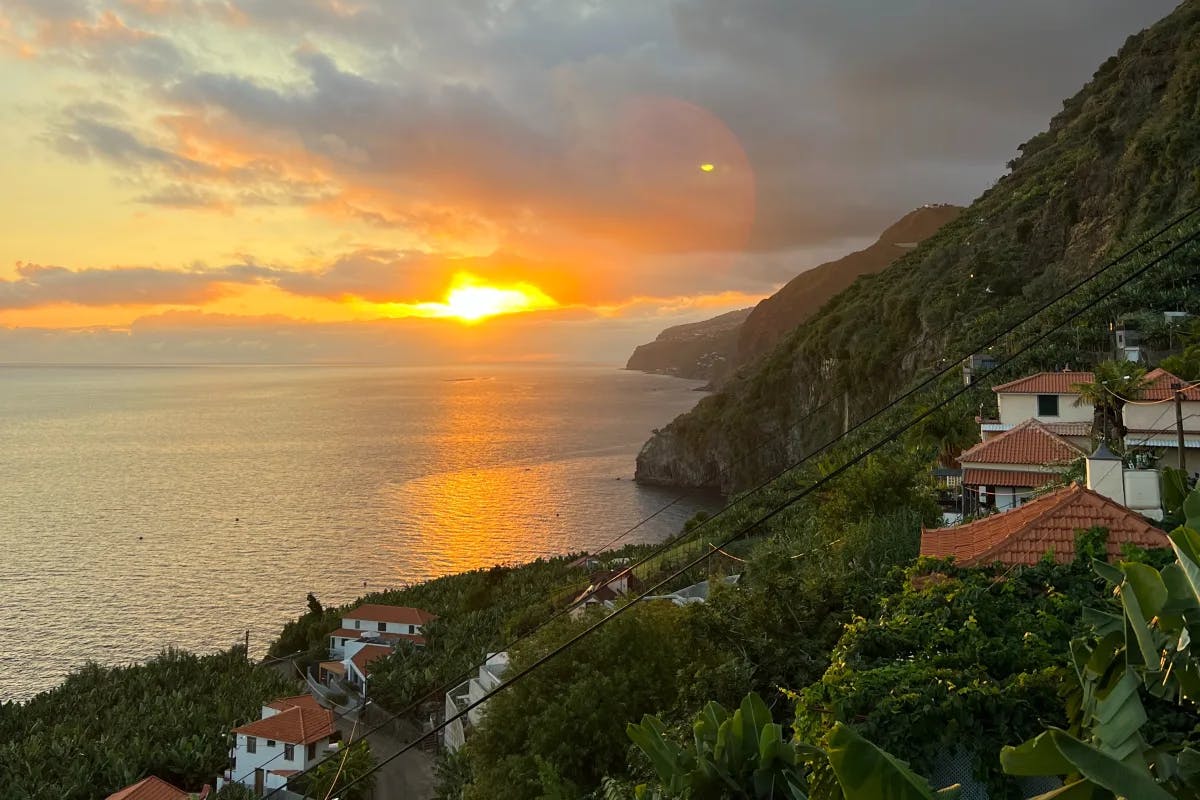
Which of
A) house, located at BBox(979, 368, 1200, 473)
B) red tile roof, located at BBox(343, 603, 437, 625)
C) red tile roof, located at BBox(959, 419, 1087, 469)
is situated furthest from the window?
red tile roof, located at BBox(343, 603, 437, 625)

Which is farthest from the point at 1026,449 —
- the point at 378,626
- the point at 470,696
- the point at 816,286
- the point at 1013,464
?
the point at 816,286

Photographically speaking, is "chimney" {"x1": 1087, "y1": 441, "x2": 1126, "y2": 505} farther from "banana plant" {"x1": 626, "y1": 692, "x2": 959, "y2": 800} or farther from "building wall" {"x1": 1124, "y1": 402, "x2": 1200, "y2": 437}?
"building wall" {"x1": 1124, "y1": 402, "x2": 1200, "y2": 437}

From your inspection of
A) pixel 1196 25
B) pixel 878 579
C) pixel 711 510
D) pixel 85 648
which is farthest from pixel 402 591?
pixel 1196 25

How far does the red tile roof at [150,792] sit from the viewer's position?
23766 mm

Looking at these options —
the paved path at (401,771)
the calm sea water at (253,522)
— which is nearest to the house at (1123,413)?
the paved path at (401,771)

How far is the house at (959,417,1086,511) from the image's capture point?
22.9 metres

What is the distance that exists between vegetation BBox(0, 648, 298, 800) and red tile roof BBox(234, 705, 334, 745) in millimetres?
2596

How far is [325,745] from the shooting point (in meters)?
29.7

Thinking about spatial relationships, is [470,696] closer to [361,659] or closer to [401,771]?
[401,771]

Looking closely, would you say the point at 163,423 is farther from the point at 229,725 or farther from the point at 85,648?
the point at 229,725

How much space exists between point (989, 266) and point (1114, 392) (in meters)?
43.6

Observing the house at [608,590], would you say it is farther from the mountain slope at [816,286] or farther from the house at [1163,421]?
the mountain slope at [816,286]

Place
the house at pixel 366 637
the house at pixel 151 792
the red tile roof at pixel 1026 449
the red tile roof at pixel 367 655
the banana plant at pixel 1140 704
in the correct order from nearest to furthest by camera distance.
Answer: the banana plant at pixel 1140 704
the red tile roof at pixel 1026 449
the house at pixel 151 792
the red tile roof at pixel 367 655
the house at pixel 366 637

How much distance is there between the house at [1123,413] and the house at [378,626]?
32.1 metres
